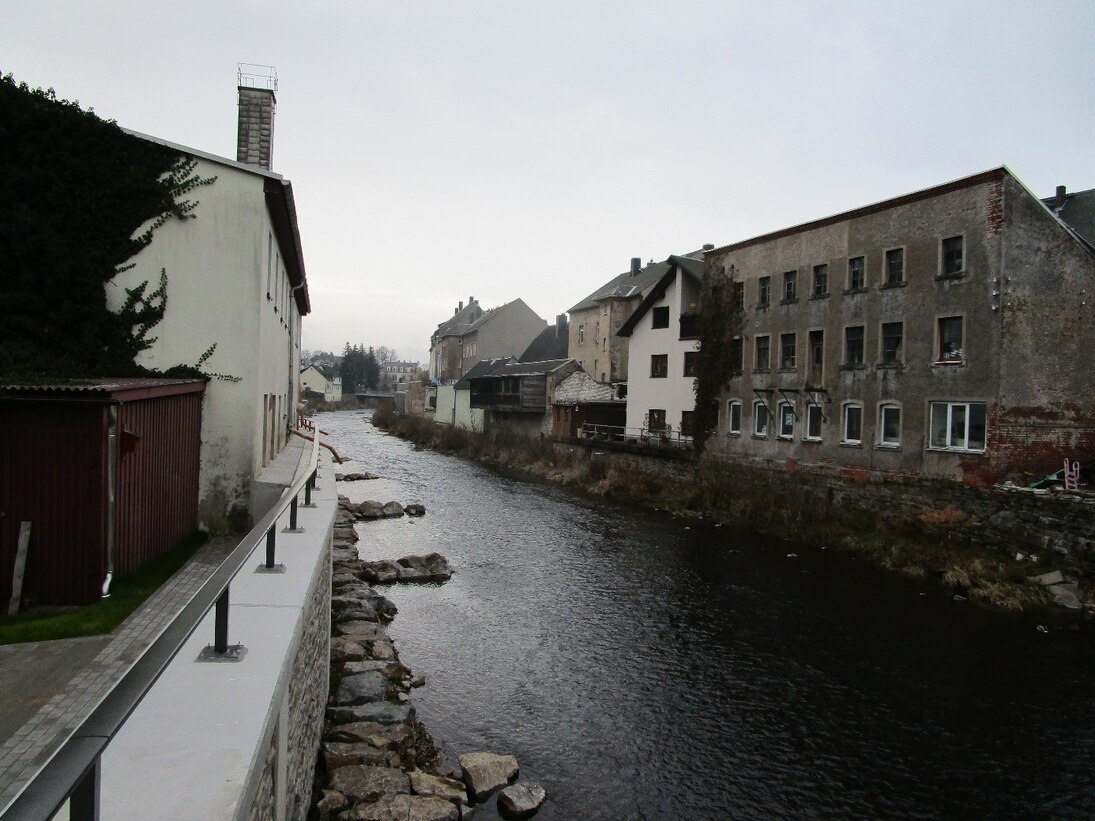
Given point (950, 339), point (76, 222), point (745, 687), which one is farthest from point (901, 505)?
point (76, 222)

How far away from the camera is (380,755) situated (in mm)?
6949

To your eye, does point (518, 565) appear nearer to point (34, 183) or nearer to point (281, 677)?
point (34, 183)

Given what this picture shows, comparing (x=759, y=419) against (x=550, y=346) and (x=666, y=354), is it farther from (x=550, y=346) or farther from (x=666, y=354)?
(x=550, y=346)

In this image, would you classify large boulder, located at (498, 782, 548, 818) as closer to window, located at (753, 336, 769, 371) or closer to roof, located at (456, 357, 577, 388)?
window, located at (753, 336, 769, 371)

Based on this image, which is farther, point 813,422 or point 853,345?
point 813,422

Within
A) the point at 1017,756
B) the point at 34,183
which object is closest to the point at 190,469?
the point at 34,183

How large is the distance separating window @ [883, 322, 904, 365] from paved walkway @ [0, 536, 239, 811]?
19147mm

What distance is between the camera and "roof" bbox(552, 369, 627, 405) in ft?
126

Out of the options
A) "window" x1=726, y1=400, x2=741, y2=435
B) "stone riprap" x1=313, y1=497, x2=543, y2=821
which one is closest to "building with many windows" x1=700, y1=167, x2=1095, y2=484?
"window" x1=726, y1=400, x2=741, y2=435

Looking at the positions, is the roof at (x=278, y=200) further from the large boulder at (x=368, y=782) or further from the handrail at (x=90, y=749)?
the handrail at (x=90, y=749)

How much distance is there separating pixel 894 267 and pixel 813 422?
17.7 feet

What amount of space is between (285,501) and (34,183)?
8.38m

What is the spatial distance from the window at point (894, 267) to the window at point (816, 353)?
9.32ft

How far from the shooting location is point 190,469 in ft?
37.6
